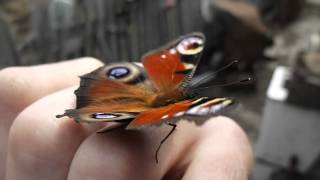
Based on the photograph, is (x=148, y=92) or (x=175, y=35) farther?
(x=175, y=35)

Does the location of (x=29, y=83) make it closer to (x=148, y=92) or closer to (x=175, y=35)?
(x=148, y=92)

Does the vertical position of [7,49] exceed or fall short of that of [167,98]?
it exceeds it

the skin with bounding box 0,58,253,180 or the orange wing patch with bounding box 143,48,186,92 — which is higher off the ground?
the orange wing patch with bounding box 143,48,186,92

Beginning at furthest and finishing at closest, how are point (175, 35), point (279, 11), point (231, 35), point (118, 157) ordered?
point (279, 11), point (231, 35), point (175, 35), point (118, 157)

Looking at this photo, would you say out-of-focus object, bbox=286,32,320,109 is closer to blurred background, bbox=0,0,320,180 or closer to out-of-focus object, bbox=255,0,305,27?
blurred background, bbox=0,0,320,180

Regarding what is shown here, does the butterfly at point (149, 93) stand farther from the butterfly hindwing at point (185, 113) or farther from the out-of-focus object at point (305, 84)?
the out-of-focus object at point (305, 84)

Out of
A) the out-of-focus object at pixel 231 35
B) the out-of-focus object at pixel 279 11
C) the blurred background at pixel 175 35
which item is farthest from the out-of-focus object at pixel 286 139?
the out-of-focus object at pixel 279 11

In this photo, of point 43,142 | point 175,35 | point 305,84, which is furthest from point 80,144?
point 175,35

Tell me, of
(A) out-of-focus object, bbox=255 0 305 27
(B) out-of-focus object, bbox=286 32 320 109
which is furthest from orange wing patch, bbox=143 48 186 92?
(A) out-of-focus object, bbox=255 0 305 27
